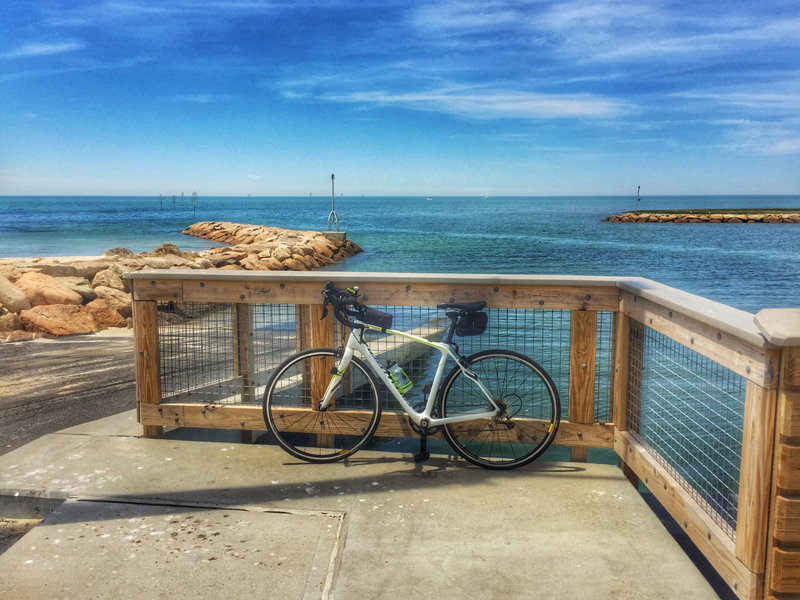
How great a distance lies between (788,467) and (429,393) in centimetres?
211

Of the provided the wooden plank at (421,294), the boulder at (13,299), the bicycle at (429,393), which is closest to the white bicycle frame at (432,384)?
the bicycle at (429,393)

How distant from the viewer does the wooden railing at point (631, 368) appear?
2.32 m

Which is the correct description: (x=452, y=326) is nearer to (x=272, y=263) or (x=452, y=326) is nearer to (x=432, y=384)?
(x=432, y=384)

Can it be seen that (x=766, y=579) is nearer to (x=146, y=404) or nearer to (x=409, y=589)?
(x=409, y=589)

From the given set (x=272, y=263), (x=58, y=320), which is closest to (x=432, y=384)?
(x=58, y=320)

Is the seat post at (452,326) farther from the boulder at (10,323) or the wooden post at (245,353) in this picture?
the boulder at (10,323)

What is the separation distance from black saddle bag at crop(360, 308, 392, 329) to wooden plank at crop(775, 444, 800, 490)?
2.20 m

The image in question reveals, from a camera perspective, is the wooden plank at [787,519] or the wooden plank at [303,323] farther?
the wooden plank at [303,323]

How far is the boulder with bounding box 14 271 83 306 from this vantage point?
36.1ft

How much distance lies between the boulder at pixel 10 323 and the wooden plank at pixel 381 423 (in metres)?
6.10

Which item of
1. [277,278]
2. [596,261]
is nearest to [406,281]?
[277,278]

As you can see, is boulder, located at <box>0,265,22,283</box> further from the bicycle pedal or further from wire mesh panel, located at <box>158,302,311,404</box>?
the bicycle pedal

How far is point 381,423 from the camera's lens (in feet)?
14.2

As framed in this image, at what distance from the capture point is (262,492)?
3766 millimetres
